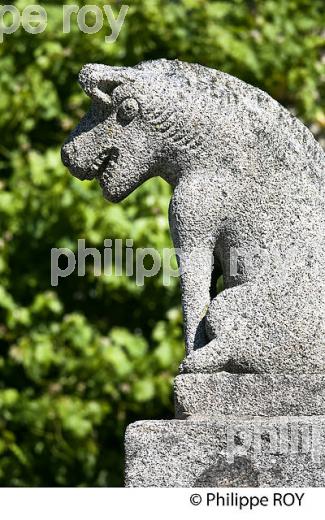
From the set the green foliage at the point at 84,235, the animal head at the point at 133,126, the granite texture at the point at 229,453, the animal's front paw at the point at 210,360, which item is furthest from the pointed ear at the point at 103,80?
the green foliage at the point at 84,235

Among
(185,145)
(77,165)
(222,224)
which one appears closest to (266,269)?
(222,224)

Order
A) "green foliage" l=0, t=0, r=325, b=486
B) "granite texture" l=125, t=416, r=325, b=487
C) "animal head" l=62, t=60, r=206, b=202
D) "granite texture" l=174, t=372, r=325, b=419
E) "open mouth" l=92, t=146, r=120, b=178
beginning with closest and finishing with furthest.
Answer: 1. "granite texture" l=125, t=416, r=325, b=487
2. "granite texture" l=174, t=372, r=325, b=419
3. "animal head" l=62, t=60, r=206, b=202
4. "open mouth" l=92, t=146, r=120, b=178
5. "green foliage" l=0, t=0, r=325, b=486

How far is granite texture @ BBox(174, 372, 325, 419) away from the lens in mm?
3729

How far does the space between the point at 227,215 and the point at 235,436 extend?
2.37 ft

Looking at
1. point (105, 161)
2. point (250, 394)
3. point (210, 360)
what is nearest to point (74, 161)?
point (105, 161)

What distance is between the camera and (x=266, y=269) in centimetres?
384

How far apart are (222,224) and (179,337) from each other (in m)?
3.78

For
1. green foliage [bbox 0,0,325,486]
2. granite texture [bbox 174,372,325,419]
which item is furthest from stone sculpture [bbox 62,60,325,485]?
green foliage [bbox 0,0,325,486]

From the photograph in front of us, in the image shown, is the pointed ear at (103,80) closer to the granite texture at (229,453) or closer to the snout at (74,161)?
the snout at (74,161)

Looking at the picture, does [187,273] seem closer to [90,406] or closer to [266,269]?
[266,269]

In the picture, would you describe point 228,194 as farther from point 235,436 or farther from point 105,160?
point 235,436

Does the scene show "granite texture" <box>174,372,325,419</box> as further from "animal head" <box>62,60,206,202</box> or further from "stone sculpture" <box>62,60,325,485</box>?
"animal head" <box>62,60,206,202</box>

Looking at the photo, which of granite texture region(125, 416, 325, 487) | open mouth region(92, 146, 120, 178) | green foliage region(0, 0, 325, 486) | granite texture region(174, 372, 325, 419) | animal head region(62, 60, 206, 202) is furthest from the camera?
green foliage region(0, 0, 325, 486)

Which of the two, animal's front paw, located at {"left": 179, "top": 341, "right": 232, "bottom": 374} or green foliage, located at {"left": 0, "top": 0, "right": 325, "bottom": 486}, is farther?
green foliage, located at {"left": 0, "top": 0, "right": 325, "bottom": 486}
